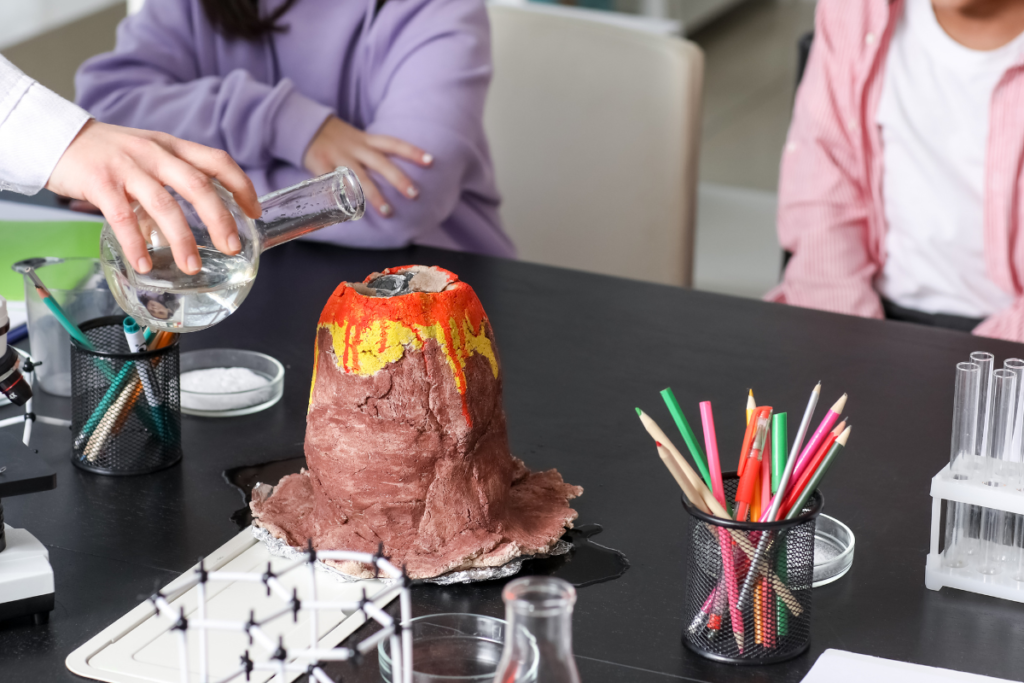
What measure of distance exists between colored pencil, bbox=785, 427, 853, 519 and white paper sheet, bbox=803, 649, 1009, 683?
0.09 m

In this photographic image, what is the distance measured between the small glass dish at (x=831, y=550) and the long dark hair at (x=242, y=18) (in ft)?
3.59

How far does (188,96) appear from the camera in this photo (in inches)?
59.4

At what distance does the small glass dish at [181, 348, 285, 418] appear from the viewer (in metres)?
0.99

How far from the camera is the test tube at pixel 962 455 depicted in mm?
758

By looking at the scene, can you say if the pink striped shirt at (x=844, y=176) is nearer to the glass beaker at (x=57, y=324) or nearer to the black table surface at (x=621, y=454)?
the black table surface at (x=621, y=454)

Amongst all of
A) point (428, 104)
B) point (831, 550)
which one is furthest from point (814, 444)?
point (428, 104)

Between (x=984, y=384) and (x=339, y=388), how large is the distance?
430 mm

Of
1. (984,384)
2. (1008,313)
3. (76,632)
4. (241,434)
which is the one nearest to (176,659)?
(76,632)

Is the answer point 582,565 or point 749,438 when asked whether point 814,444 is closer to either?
point 749,438

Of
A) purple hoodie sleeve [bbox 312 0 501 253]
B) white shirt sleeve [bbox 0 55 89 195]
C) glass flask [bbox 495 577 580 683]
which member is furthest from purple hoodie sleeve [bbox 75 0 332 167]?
glass flask [bbox 495 577 580 683]

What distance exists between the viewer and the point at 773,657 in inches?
26.6

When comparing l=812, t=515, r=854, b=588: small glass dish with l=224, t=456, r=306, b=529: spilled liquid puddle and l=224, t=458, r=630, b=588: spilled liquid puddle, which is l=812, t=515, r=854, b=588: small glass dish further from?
l=224, t=456, r=306, b=529: spilled liquid puddle

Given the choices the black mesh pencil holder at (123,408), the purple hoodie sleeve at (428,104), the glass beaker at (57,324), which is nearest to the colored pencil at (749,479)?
the black mesh pencil holder at (123,408)

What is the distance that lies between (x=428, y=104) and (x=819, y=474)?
3.18ft
